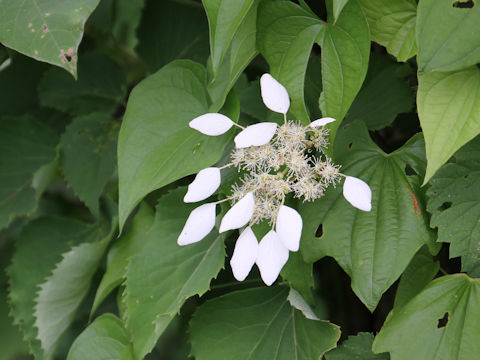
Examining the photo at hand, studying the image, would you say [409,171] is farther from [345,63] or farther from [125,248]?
[125,248]

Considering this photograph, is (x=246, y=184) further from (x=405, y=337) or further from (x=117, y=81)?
(x=117, y=81)

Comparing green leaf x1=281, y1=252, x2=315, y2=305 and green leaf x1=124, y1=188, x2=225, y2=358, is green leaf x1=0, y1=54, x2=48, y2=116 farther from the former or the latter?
green leaf x1=281, y1=252, x2=315, y2=305

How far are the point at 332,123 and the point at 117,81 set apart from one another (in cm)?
67

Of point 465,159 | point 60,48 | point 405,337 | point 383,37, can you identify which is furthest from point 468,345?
point 60,48

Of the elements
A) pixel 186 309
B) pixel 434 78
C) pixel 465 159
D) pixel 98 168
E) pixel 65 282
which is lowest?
pixel 186 309

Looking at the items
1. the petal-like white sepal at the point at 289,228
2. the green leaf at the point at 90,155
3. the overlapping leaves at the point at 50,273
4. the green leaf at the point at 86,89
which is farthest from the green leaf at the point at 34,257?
Result: the petal-like white sepal at the point at 289,228

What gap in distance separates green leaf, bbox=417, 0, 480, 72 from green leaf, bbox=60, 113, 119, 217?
0.60 meters

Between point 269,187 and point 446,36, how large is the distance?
0.76 feet

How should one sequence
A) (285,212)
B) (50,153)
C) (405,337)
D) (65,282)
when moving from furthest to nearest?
1. (50,153)
2. (65,282)
3. (405,337)
4. (285,212)

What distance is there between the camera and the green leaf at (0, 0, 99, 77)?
65 cm

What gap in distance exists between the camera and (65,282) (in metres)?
0.91

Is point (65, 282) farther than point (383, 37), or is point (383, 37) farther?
point (65, 282)

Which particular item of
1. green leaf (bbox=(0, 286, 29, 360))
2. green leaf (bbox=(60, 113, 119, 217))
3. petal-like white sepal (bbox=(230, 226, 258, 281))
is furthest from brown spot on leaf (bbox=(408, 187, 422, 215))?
green leaf (bbox=(0, 286, 29, 360))

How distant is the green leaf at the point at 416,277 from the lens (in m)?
0.68
